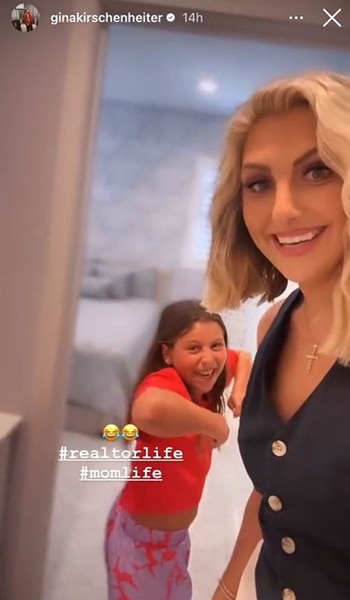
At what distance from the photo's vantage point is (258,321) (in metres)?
0.81

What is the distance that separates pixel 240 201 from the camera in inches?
28.4

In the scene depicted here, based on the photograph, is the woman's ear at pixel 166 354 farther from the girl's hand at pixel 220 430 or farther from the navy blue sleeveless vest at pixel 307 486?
the navy blue sleeveless vest at pixel 307 486

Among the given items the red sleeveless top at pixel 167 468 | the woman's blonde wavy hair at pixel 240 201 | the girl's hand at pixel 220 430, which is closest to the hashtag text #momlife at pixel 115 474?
the red sleeveless top at pixel 167 468

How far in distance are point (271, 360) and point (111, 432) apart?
32 centimetres

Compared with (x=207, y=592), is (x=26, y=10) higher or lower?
higher

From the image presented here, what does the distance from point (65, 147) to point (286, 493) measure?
0.59 metres

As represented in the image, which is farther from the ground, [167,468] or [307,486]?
[307,486]

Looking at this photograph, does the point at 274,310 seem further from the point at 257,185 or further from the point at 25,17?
the point at 25,17

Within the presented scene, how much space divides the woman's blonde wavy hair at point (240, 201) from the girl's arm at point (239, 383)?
→ 9 cm

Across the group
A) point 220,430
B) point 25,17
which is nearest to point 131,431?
point 220,430

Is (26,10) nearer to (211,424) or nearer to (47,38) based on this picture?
(47,38)

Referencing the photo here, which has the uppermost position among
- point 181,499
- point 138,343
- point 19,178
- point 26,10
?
point 26,10

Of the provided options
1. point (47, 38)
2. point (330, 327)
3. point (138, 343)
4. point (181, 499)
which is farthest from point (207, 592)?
point (47, 38)

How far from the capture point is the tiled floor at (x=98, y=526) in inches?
34.7
